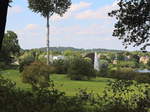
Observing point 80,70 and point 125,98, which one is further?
point 80,70

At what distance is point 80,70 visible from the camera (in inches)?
2464

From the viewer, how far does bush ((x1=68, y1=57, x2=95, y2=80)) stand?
206 ft

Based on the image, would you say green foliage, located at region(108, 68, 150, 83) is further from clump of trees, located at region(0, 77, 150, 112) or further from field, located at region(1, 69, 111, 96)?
clump of trees, located at region(0, 77, 150, 112)

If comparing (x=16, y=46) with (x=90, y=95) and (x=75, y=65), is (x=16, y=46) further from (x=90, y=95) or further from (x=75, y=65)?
(x=90, y=95)

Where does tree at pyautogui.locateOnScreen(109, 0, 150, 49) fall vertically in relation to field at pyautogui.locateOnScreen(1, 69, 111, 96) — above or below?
above

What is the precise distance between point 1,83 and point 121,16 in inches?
172

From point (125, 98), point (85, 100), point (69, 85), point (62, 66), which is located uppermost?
point (125, 98)

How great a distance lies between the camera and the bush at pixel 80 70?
6284 centimetres

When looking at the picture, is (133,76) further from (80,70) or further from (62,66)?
(62,66)

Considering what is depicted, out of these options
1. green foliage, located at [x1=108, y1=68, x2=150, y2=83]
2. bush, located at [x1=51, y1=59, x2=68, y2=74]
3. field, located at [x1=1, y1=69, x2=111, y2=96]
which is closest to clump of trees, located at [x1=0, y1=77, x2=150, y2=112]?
field, located at [x1=1, y1=69, x2=111, y2=96]

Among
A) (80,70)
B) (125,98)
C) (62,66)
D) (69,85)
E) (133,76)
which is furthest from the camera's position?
(62,66)

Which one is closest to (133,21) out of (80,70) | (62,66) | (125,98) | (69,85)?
(125,98)

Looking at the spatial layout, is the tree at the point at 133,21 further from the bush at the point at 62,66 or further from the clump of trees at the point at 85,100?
the bush at the point at 62,66

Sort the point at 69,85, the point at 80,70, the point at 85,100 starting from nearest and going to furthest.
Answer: the point at 85,100, the point at 69,85, the point at 80,70
